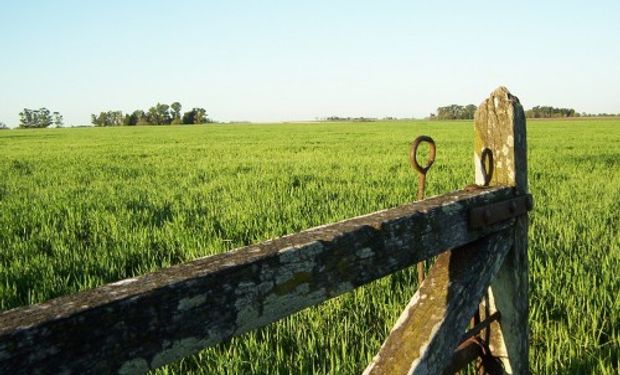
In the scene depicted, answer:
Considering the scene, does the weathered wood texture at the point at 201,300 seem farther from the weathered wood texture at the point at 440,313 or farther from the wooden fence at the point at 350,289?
the weathered wood texture at the point at 440,313

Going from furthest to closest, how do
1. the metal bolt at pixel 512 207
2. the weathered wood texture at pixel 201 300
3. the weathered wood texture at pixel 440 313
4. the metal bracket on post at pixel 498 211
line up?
the metal bolt at pixel 512 207, the metal bracket on post at pixel 498 211, the weathered wood texture at pixel 440 313, the weathered wood texture at pixel 201 300

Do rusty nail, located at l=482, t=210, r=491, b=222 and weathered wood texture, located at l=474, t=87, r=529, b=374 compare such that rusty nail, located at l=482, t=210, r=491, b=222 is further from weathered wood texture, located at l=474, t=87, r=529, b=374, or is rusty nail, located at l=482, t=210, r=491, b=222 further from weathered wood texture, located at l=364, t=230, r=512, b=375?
weathered wood texture, located at l=474, t=87, r=529, b=374

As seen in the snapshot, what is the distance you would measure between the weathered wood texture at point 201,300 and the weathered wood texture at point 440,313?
0.20 m

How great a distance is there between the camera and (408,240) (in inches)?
48.1

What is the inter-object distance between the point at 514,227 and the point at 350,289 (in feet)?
2.95

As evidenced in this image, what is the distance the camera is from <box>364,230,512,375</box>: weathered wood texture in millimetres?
1245

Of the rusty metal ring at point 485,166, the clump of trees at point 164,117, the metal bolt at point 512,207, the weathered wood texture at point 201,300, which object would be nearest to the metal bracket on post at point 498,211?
the metal bolt at point 512,207

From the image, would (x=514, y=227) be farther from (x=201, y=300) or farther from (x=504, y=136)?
(x=201, y=300)

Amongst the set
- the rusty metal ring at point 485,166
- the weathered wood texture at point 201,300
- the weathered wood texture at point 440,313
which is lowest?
the weathered wood texture at point 440,313

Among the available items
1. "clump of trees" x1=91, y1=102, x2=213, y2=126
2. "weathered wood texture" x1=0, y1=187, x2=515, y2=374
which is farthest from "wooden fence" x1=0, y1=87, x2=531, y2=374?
"clump of trees" x1=91, y1=102, x2=213, y2=126

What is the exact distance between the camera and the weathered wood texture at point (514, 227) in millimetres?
1633

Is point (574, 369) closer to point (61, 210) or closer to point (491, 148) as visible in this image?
point (491, 148)

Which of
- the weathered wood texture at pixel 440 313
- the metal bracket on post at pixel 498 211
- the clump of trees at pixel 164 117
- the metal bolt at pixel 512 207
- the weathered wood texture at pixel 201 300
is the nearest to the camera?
the weathered wood texture at pixel 201 300

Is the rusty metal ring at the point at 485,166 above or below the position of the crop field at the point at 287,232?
above
